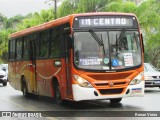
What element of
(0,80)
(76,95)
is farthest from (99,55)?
(0,80)

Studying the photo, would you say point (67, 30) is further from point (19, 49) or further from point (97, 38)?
point (19, 49)

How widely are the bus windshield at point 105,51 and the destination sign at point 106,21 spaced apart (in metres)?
0.25

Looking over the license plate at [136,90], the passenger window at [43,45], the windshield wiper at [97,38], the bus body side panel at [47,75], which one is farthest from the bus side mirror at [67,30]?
the license plate at [136,90]

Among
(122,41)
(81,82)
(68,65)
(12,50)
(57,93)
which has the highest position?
(122,41)

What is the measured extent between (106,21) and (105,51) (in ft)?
3.36

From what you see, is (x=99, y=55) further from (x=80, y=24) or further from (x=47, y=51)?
(x=47, y=51)

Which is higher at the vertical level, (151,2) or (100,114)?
(151,2)

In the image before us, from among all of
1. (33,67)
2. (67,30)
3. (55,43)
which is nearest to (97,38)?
(67,30)

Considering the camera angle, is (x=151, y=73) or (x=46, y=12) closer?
(x=151, y=73)

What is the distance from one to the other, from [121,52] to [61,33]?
6.99ft

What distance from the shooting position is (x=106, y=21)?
47.0 feet

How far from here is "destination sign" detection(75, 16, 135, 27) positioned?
46.4ft

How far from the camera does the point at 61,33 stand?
1488 cm

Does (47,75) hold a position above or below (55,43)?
below
